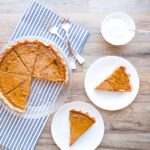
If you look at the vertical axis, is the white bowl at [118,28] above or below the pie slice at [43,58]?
above

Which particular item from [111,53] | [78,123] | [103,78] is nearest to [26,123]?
[78,123]

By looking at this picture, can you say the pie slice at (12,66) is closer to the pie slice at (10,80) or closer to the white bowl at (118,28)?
the pie slice at (10,80)

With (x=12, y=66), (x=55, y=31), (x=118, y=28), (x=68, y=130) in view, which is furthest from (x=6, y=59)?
(x=118, y=28)

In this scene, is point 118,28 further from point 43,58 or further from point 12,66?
point 12,66

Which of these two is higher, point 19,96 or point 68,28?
point 68,28

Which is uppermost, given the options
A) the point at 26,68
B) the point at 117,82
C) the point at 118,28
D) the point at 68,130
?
the point at 118,28

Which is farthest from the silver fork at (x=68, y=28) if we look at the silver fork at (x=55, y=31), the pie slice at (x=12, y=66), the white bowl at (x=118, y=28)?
the pie slice at (x=12, y=66)

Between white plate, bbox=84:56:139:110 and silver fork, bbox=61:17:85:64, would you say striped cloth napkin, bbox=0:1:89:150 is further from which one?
white plate, bbox=84:56:139:110
